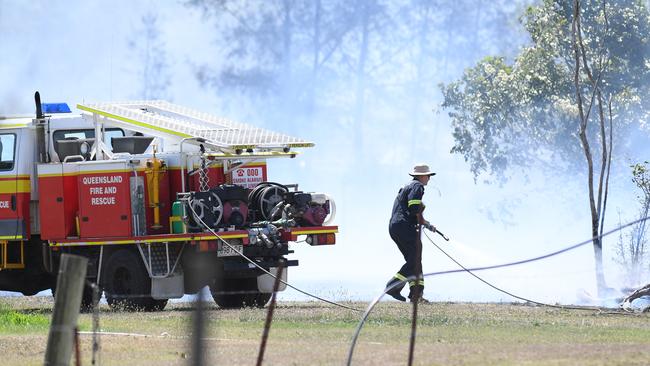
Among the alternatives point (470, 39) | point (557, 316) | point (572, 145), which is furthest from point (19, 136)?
point (470, 39)

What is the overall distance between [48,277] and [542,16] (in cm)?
1662

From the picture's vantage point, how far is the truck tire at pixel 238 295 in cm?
2070

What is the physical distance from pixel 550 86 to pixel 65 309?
2682 cm

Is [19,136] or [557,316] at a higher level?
[19,136]

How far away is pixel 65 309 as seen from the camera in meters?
10.8

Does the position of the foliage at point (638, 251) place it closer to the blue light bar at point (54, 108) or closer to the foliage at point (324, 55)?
the blue light bar at point (54, 108)

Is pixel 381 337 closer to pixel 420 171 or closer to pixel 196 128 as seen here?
pixel 420 171

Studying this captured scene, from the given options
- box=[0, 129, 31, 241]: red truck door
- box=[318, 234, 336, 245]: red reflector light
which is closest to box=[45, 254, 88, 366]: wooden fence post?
box=[318, 234, 336, 245]: red reflector light

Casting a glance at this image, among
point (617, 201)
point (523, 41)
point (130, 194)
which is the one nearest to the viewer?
point (130, 194)

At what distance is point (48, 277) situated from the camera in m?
21.6

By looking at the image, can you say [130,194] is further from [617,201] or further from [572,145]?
[617,201]

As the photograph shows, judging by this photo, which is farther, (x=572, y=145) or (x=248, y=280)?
(x=572, y=145)

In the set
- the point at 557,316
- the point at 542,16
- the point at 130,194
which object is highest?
the point at 542,16

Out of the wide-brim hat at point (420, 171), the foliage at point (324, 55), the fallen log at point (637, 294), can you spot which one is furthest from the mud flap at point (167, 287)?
the foliage at point (324, 55)
